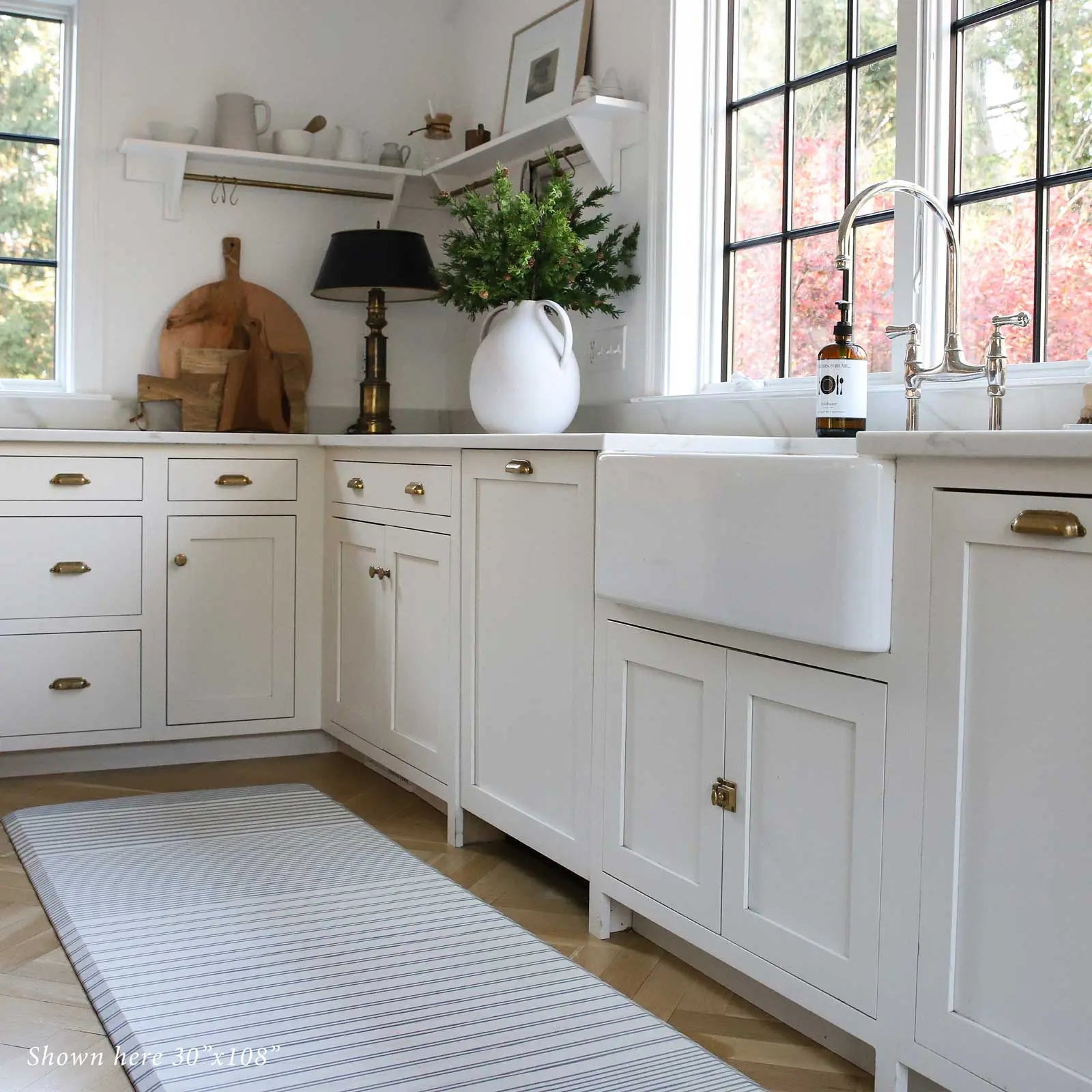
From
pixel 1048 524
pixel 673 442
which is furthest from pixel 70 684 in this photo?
pixel 1048 524

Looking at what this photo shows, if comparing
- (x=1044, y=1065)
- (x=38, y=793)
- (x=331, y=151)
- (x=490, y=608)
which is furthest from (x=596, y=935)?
(x=331, y=151)

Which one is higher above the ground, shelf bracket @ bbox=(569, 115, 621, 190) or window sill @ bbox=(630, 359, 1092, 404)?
shelf bracket @ bbox=(569, 115, 621, 190)

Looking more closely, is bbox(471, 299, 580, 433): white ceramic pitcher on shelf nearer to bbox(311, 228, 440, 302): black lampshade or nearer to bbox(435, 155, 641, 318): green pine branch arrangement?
bbox(435, 155, 641, 318): green pine branch arrangement

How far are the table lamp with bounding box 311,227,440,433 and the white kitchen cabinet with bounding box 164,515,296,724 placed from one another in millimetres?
554

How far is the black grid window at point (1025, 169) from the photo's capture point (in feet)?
7.23

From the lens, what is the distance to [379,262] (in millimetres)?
3738

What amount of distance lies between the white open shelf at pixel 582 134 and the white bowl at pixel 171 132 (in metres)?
0.82

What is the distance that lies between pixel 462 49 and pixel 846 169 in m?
1.87

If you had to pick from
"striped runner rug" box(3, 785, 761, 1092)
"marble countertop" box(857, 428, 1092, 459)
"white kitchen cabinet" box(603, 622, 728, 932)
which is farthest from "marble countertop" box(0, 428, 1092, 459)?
"striped runner rug" box(3, 785, 761, 1092)

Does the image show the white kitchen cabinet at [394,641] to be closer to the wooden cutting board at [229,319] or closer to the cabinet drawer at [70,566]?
the cabinet drawer at [70,566]

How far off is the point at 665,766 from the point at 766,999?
0.38 meters

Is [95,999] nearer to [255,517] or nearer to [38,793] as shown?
[38,793]

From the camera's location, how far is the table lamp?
147 inches

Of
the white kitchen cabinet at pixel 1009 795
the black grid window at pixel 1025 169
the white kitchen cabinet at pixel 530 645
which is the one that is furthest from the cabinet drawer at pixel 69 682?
the white kitchen cabinet at pixel 1009 795
